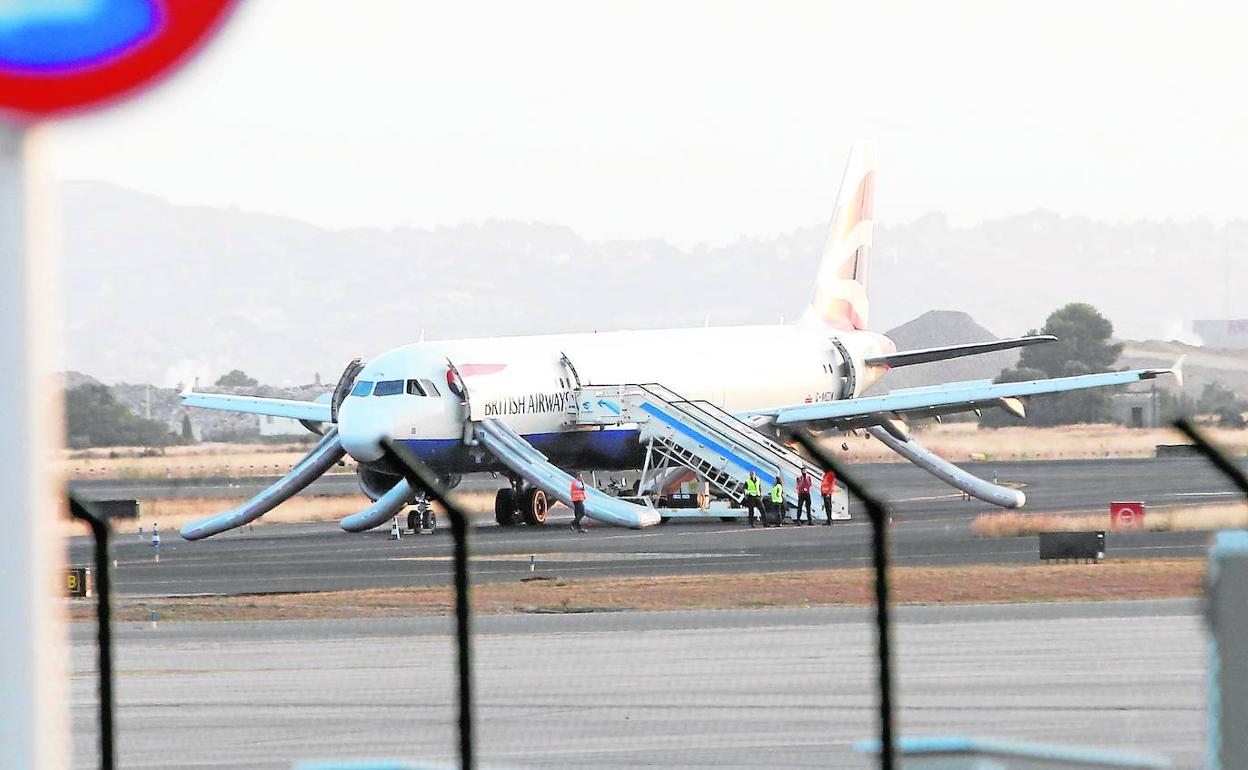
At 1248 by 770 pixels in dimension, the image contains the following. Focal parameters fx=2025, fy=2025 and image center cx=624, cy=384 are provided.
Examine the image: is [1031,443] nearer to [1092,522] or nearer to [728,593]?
[1092,522]

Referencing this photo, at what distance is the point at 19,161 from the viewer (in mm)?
2367

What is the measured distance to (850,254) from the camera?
58.3m

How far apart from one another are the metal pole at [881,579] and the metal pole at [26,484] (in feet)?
9.93

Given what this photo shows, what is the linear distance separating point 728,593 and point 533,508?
17493mm

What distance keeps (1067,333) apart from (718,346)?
4542 inches

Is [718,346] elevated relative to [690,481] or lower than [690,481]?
elevated

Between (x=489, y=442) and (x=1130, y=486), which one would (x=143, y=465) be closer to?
(x=1130, y=486)

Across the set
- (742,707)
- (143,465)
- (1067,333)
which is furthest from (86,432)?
(742,707)

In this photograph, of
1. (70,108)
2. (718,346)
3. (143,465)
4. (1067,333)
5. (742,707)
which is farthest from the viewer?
(1067,333)

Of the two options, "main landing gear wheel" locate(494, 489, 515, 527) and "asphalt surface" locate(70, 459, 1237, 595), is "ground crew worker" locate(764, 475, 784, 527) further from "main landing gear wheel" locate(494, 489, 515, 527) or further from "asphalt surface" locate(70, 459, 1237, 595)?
"main landing gear wheel" locate(494, 489, 515, 527)

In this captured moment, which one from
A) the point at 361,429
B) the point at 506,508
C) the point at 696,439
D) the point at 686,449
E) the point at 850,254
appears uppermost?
the point at 850,254

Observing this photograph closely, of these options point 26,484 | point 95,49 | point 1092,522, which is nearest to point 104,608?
point 26,484

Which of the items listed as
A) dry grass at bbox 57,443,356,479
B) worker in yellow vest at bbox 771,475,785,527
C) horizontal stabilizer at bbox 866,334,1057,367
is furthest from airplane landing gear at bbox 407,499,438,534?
dry grass at bbox 57,443,356,479

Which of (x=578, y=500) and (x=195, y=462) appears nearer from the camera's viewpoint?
(x=578, y=500)
